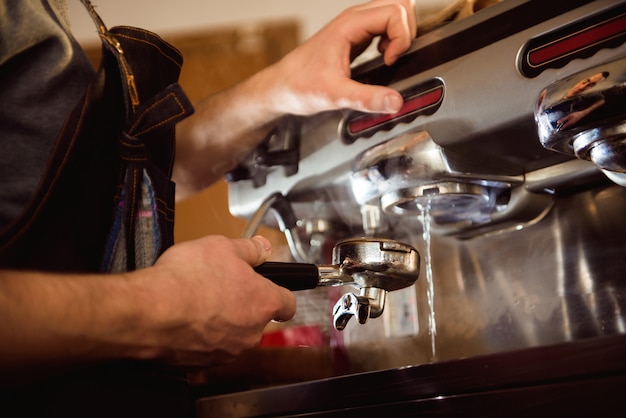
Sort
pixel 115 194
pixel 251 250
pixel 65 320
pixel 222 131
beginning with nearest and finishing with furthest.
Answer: pixel 65 320 → pixel 251 250 → pixel 115 194 → pixel 222 131

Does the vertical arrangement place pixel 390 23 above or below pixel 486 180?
above

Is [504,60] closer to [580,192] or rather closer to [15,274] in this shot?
[580,192]

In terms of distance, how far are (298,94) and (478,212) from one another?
0.23 meters

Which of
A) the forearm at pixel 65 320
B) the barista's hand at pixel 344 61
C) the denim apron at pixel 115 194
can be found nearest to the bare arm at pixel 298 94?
the barista's hand at pixel 344 61

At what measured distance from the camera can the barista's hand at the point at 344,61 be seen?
69cm

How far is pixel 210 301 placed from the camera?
0.51m

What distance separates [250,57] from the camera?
5.22 feet

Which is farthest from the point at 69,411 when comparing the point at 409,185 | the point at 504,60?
the point at 504,60

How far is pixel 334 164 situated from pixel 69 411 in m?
0.37

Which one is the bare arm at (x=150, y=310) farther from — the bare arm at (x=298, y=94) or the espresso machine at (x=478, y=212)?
the bare arm at (x=298, y=94)

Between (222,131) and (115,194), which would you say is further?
(222,131)

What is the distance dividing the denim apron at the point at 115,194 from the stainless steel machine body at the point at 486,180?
6.9 inches

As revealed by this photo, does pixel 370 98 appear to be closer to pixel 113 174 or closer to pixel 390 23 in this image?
pixel 390 23

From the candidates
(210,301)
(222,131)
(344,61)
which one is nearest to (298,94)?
(344,61)
